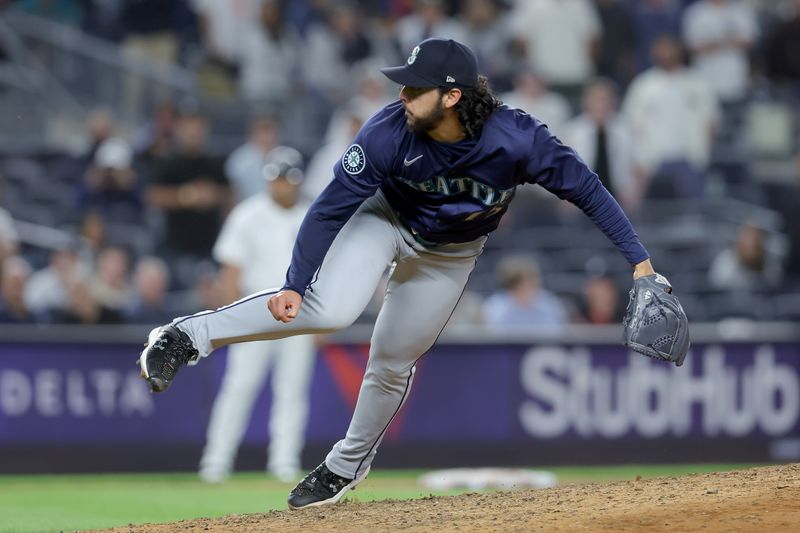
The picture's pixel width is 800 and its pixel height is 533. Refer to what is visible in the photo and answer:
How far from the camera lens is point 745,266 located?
13.0 meters

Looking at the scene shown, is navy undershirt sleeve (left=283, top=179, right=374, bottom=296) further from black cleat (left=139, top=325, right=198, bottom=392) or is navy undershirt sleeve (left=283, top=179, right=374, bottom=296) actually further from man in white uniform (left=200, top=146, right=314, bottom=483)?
man in white uniform (left=200, top=146, right=314, bottom=483)

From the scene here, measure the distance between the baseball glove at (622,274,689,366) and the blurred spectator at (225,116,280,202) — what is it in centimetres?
712

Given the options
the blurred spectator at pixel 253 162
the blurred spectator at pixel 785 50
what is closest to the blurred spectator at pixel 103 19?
the blurred spectator at pixel 253 162

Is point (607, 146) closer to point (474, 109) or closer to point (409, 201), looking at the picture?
point (409, 201)

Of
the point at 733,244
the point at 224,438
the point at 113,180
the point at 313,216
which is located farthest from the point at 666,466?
the point at 313,216

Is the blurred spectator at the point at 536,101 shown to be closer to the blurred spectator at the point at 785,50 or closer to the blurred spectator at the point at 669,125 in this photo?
the blurred spectator at the point at 669,125

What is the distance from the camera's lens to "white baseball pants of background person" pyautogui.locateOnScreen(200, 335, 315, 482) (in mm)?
10422

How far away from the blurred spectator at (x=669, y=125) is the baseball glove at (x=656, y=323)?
7.89m

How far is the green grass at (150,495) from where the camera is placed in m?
8.09

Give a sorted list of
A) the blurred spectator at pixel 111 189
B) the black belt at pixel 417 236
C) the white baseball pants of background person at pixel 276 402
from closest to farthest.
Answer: the black belt at pixel 417 236 → the white baseball pants of background person at pixel 276 402 → the blurred spectator at pixel 111 189

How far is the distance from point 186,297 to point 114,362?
1.84 m

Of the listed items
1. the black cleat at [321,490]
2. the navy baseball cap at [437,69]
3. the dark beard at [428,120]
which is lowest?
the black cleat at [321,490]

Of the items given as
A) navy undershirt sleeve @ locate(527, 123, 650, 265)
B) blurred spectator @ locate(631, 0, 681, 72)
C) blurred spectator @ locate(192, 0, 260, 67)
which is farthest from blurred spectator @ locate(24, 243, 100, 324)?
blurred spectator @ locate(631, 0, 681, 72)

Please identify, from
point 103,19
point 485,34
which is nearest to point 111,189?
point 103,19
